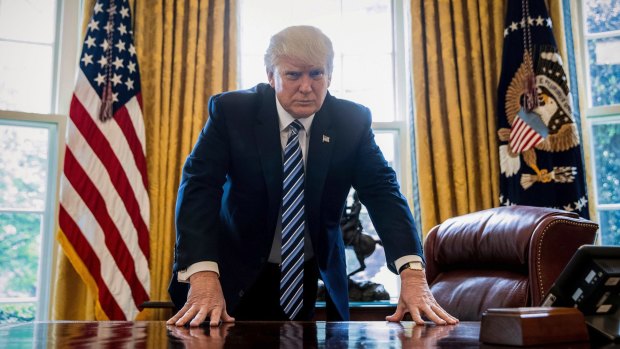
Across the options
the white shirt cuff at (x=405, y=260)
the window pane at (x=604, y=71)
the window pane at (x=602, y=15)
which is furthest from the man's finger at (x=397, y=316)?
the window pane at (x=602, y=15)

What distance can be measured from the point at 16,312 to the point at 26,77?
1.37 meters

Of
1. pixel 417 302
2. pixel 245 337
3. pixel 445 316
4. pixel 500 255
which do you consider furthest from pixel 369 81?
pixel 245 337

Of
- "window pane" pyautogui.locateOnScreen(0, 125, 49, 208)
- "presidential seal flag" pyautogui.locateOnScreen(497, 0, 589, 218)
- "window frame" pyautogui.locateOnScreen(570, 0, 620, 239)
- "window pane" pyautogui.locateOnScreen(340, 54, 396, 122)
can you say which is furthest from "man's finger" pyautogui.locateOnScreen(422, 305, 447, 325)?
"window pane" pyautogui.locateOnScreen(0, 125, 49, 208)

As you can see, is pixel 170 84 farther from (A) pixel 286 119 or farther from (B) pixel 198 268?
(B) pixel 198 268

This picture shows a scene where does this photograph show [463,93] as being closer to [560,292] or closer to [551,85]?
[551,85]

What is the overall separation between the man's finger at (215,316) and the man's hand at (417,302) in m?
0.41

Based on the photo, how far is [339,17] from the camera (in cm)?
430

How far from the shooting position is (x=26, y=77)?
394 centimetres

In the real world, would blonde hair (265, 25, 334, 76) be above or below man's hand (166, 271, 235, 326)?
above

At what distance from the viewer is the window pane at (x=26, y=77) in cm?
390

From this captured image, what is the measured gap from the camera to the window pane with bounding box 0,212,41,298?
3.75m

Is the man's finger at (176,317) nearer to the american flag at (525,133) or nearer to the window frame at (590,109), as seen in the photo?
the american flag at (525,133)

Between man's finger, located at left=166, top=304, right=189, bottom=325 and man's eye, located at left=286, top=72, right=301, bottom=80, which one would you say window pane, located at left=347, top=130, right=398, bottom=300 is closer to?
man's eye, located at left=286, top=72, right=301, bottom=80

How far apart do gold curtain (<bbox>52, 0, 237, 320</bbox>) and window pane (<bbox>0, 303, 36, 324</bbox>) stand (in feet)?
1.11
